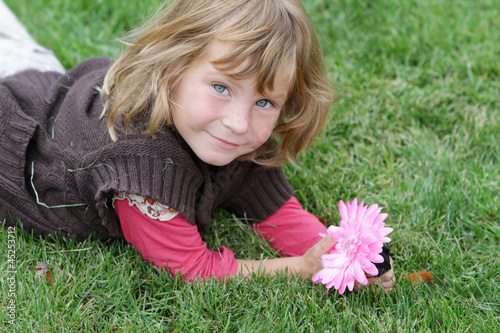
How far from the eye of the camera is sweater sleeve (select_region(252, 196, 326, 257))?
7.98ft

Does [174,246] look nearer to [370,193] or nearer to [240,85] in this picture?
[240,85]

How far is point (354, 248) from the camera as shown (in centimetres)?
190

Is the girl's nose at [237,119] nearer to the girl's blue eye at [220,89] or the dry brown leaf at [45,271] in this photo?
the girl's blue eye at [220,89]

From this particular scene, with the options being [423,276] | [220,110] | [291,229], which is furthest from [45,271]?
[423,276]

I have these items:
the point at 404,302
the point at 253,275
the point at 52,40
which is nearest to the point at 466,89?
the point at 404,302

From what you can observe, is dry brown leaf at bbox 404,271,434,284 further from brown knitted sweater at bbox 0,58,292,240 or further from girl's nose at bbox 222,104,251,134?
girl's nose at bbox 222,104,251,134

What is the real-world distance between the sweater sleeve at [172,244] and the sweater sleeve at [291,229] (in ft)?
1.12

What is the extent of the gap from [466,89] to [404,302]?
159 centimetres

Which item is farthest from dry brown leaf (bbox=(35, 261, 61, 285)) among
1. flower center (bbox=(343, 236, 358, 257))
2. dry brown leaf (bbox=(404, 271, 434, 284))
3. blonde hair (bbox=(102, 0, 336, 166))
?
dry brown leaf (bbox=(404, 271, 434, 284))

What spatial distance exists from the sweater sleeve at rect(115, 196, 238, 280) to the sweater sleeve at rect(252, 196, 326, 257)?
0.34 meters

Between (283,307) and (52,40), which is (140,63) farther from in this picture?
(52,40)

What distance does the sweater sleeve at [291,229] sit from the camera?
7.98 feet

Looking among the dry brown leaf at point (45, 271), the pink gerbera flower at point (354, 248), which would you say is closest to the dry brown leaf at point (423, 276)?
the pink gerbera flower at point (354, 248)

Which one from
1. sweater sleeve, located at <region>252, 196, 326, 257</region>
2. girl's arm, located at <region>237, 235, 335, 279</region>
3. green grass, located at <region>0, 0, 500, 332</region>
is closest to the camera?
green grass, located at <region>0, 0, 500, 332</region>
